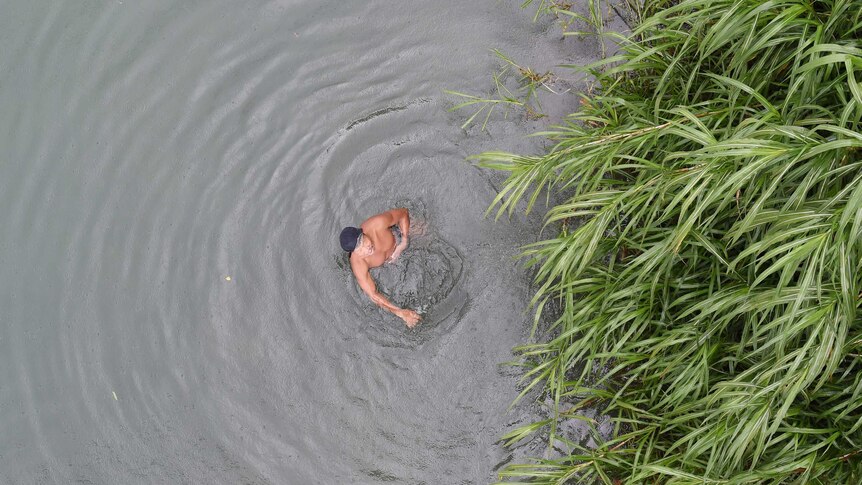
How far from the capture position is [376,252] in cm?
387

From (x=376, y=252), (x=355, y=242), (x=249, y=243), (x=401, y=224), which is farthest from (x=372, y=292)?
(x=249, y=243)

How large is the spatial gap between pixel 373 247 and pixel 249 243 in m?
0.94

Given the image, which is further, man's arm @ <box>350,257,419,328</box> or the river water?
the river water

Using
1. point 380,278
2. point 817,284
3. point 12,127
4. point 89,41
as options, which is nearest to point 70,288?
point 12,127

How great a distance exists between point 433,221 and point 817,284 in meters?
2.28

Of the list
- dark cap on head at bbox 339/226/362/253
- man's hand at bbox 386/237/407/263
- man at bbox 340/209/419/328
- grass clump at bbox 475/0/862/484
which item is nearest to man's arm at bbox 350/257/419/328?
man at bbox 340/209/419/328

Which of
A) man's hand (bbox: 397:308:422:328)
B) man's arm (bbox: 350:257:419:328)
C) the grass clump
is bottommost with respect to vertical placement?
the grass clump

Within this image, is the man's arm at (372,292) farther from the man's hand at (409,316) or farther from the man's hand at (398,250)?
the man's hand at (398,250)

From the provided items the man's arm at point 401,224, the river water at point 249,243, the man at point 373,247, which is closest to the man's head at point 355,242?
the man at point 373,247

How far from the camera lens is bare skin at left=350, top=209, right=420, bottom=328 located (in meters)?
3.79

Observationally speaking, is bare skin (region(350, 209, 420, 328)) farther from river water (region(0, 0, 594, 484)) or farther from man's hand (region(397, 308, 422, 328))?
river water (region(0, 0, 594, 484))

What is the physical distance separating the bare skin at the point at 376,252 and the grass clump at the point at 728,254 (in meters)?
0.74

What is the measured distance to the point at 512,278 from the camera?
3.99 meters

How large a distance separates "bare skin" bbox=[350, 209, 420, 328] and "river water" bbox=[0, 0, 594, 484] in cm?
17
